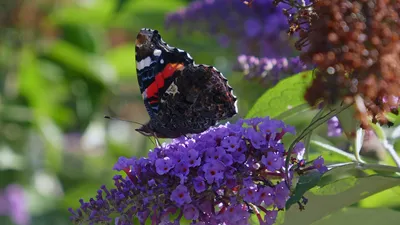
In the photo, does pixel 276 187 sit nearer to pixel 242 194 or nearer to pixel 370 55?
pixel 242 194

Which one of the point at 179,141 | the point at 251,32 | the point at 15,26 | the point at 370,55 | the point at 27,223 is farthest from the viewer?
the point at 27,223

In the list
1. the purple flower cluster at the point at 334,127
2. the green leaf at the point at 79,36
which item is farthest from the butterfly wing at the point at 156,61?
the green leaf at the point at 79,36

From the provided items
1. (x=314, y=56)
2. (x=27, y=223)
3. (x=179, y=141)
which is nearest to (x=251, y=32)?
(x=179, y=141)

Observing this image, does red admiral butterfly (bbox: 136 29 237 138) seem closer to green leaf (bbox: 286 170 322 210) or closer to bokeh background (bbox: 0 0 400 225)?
green leaf (bbox: 286 170 322 210)

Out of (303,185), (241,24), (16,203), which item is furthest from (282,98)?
(16,203)

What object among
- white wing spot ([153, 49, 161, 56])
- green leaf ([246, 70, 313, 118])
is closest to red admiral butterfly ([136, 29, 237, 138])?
white wing spot ([153, 49, 161, 56])

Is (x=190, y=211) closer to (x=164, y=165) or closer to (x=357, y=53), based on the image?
(x=164, y=165)

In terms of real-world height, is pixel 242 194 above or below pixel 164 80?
below
